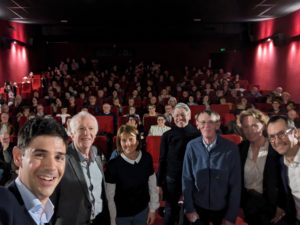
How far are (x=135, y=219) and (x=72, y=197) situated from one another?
620mm

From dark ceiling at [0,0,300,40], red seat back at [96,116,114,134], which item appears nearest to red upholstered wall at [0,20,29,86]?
dark ceiling at [0,0,300,40]

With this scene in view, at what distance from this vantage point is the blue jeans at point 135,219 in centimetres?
196

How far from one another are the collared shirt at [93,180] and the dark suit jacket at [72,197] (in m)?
0.06

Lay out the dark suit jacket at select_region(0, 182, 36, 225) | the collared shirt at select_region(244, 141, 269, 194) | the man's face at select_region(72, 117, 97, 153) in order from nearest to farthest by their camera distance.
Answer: the dark suit jacket at select_region(0, 182, 36, 225)
the man's face at select_region(72, 117, 97, 153)
the collared shirt at select_region(244, 141, 269, 194)

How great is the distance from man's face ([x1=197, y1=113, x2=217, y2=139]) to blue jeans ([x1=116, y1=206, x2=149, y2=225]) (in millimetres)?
656

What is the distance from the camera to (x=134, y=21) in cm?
1055

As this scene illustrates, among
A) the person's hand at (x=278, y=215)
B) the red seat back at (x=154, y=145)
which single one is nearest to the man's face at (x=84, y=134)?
the person's hand at (x=278, y=215)

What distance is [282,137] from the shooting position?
1.61 metres

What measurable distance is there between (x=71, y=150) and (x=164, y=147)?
848mm

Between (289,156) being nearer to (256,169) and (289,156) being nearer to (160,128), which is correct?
(256,169)

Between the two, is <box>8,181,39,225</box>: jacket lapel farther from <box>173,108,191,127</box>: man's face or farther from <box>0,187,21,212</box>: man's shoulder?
<box>173,108,191,127</box>: man's face

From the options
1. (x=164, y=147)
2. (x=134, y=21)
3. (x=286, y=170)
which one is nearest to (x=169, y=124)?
(x=164, y=147)

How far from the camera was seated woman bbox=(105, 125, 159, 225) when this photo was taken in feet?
A: 6.30

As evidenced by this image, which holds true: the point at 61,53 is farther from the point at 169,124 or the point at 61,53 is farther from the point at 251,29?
the point at 169,124
